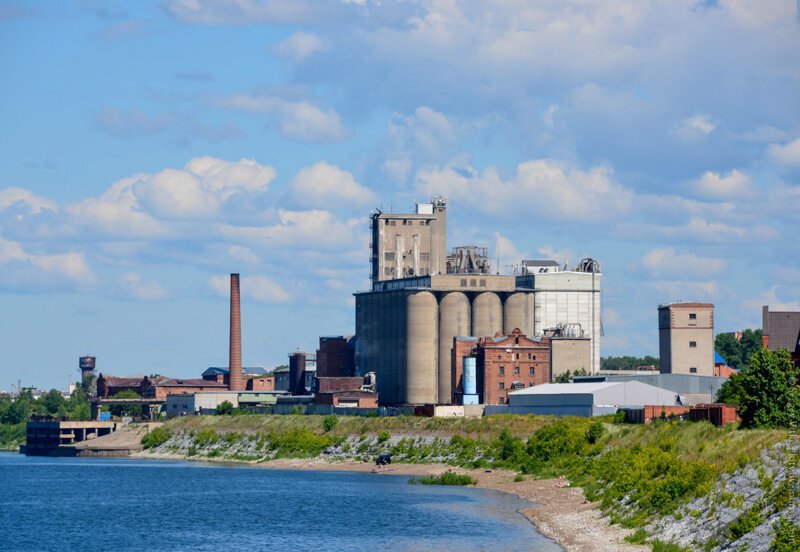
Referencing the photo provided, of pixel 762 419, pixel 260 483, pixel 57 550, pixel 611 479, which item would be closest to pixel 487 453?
pixel 260 483

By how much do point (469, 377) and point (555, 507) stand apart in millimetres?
94889

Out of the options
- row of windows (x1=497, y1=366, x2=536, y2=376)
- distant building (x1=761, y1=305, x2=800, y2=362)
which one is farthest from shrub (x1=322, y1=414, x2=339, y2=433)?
distant building (x1=761, y1=305, x2=800, y2=362)

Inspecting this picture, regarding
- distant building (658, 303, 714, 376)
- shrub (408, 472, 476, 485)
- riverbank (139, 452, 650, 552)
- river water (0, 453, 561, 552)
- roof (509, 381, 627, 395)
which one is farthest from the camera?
distant building (658, 303, 714, 376)

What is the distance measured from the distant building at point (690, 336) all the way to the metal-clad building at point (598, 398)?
112ft

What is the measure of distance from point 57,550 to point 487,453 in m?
64.7

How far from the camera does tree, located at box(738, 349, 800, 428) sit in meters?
81.1

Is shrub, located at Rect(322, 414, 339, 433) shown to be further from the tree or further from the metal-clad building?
the tree

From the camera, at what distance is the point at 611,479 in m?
90.7

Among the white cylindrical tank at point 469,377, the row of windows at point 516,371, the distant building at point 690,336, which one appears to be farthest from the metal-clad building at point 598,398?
the distant building at point 690,336

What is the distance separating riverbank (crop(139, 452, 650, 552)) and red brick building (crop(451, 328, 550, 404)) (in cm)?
3543

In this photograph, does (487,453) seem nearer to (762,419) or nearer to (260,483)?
(260,483)

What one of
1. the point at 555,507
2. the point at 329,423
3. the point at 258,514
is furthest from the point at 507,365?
the point at 555,507

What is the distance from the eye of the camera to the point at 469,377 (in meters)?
184

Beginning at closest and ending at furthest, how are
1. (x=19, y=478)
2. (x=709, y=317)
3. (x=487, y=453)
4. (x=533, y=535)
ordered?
(x=533, y=535) → (x=487, y=453) → (x=19, y=478) → (x=709, y=317)
